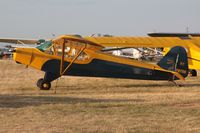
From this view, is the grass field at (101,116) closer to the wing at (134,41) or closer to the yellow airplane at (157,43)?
the wing at (134,41)

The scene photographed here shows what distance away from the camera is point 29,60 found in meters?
14.7

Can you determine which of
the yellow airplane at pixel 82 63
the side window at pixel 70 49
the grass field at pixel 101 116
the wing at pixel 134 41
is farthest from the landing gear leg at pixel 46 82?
the wing at pixel 134 41

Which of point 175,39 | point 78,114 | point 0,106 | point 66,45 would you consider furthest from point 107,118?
point 175,39

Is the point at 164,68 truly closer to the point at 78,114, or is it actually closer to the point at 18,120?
the point at 78,114

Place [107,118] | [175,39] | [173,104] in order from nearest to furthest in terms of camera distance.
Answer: [107,118] < [173,104] < [175,39]

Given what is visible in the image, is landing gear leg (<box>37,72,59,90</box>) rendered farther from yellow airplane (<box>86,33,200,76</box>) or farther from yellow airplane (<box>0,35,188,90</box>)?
yellow airplane (<box>86,33,200,76</box>)

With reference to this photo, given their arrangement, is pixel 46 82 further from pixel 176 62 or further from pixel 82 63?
pixel 176 62

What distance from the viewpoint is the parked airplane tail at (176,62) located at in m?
15.9

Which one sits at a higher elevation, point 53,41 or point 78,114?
point 53,41

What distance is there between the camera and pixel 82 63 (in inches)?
589

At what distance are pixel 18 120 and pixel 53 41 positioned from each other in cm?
725

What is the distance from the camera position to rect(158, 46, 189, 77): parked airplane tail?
1592cm

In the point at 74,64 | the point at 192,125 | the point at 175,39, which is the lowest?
the point at 192,125

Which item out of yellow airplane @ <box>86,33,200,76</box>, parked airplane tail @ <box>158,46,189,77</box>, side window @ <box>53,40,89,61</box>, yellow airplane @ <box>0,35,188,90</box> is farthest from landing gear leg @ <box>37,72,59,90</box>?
yellow airplane @ <box>86,33,200,76</box>
